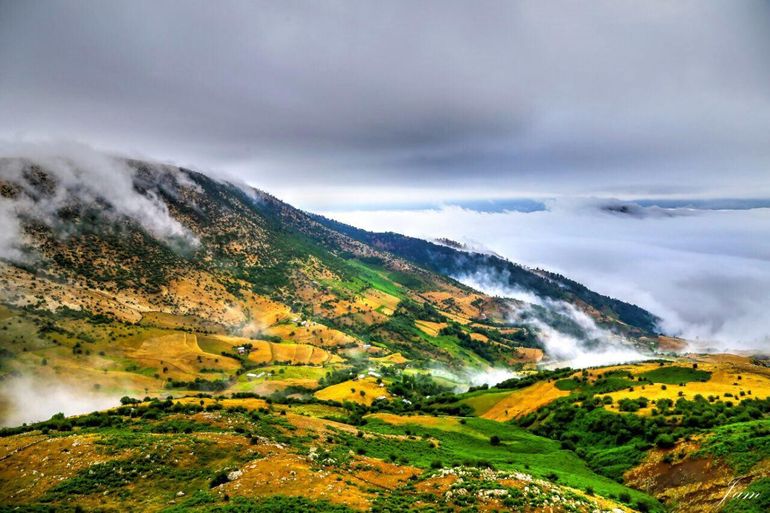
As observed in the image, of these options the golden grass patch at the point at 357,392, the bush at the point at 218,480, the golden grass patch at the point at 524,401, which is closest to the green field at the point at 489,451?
the golden grass patch at the point at 524,401

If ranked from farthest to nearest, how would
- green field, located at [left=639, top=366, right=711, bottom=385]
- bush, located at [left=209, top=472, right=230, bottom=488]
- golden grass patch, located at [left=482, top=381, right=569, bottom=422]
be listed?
golden grass patch, located at [left=482, top=381, right=569, bottom=422] → green field, located at [left=639, top=366, right=711, bottom=385] → bush, located at [left=209, top=472, right=230, bottom=488]

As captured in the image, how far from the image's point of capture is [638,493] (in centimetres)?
4456

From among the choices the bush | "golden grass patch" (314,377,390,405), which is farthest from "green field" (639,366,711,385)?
the bush

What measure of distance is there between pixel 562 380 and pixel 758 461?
68631mm

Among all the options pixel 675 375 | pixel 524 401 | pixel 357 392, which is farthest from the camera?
pixel 357 392

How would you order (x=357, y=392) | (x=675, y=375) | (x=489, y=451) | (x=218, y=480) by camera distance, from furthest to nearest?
(x=357, y=392) → (x=675, y=375) → (x=489, y=451) → (x=218, y=480)

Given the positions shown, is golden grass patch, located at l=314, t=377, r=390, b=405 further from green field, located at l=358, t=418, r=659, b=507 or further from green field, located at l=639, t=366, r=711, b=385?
green field, located at l=639, t=366, r=711, b=385

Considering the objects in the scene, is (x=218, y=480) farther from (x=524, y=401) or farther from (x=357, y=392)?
(x=357, y=392)

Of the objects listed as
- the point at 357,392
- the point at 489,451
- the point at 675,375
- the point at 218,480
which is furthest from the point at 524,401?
the point at 218,480

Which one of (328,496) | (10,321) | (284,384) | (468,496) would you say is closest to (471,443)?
(468,496)

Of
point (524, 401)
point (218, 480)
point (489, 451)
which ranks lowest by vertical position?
point (524, 401)

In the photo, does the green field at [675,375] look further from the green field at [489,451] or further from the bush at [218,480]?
the bush at [218,480]

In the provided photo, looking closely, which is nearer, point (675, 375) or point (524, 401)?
point (675, 375)

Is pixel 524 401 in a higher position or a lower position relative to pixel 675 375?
lower
